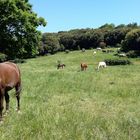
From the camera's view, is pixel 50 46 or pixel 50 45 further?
pixel 50 45

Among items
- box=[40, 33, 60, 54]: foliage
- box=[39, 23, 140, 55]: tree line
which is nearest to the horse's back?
box=[39, 23, 140, 55]: tree line

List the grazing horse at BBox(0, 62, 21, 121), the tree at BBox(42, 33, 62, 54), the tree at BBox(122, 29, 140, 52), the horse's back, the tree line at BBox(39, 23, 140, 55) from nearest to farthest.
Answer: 1. the grazing horse at BBox(0, 62, 21, 121)
2. the horse's back
3. the tree at BBox(122, 29, 140, 52)
4. the tree at BBox(42, 33, 62, 54)
5. the tree line at BBox(39, 23, 140, 55)

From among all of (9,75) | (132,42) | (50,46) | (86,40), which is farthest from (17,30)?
(86,40)

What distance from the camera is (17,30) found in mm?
43562

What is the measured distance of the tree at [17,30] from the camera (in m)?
41.8

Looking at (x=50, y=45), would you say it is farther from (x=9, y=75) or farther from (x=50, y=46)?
(x=9, y=75)

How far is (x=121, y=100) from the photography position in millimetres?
17375

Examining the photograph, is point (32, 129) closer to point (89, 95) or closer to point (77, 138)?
point (77, 138)

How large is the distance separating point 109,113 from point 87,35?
133 metres

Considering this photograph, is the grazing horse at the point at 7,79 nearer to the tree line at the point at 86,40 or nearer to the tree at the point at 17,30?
the tree at the point at 17,30

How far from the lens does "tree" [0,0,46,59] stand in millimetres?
41812

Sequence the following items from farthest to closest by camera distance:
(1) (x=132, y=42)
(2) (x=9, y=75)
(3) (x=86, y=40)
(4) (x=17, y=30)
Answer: (3) (x=86, y=40), (1) (x=132, y=42), (4) (x=17, y=30), (2) (x=9, y=75)

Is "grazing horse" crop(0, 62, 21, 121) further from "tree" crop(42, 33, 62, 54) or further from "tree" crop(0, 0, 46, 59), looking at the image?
"tree" crop(42, 33, 62, 54)

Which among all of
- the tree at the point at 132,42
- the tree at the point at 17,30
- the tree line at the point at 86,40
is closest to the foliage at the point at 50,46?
the tree line at the point at 86,40
